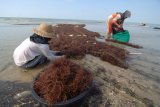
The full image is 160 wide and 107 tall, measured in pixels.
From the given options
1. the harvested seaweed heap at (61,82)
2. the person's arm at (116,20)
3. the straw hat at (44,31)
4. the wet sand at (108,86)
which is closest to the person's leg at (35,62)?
the wet sand at (108,86)

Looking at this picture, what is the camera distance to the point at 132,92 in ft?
13.8

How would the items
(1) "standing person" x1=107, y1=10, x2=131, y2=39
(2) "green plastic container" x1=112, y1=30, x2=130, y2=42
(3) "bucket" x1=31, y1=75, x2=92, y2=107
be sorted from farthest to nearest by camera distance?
(2) "green plastic container" x1=112, y1=30, x2=130, y2=42, (1) "standing person" x1=107, y1=10, x2=131, y2=39, (3) "bucket" x1=31, y1=75, x2=92, y2=107

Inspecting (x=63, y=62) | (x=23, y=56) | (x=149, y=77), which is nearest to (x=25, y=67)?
(x=23, y=56)

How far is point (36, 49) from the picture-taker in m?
5.01

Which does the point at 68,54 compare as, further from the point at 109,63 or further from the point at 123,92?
the point at 123,92

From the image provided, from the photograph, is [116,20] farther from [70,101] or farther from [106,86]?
[70,101]

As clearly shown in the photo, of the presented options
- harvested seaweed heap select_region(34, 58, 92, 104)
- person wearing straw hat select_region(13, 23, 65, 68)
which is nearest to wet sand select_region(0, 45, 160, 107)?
person wearing straw hat select_region(13, 23, 65, 68)

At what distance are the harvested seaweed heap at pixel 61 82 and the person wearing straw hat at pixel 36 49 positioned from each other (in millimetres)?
1092

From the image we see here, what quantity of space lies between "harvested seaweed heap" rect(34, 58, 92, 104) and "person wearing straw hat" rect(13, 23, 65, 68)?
109 centimetres

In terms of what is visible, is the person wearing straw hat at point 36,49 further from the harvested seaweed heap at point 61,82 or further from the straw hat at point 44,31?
the harvested seaweed heap at point 61,82

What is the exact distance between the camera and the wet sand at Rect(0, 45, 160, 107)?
378cm

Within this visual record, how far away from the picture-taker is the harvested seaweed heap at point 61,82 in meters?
3.26

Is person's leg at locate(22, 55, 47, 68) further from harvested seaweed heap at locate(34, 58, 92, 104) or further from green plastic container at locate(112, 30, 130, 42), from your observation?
green plastic container at locate(112, 30, 130, 42)

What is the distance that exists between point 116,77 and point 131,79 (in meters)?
0.42
